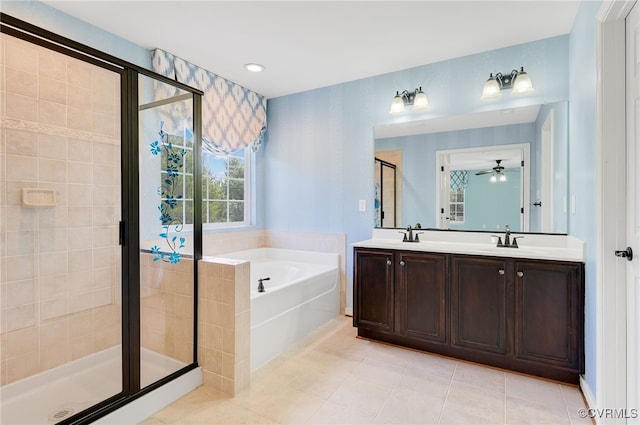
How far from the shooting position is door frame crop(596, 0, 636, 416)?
5.51ft

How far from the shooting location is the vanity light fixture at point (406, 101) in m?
3.06

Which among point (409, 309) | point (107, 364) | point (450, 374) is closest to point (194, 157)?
point (107, 364)

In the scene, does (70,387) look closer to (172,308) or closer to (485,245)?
(172,308)

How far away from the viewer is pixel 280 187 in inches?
158

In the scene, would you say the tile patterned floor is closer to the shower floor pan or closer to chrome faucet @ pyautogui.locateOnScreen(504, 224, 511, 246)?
the shower floor pan

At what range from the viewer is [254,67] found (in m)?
3.14

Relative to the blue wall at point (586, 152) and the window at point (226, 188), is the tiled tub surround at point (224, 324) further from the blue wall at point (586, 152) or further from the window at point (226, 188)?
the blue wall at point (586, 152)

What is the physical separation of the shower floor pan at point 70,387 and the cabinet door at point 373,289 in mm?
1468

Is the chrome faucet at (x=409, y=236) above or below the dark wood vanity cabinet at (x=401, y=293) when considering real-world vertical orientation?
above

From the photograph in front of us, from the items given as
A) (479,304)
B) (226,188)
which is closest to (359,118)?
(226,188)

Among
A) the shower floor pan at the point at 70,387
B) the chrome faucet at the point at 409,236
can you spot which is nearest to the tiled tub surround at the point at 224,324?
the shower floor pan at the point at 70,387

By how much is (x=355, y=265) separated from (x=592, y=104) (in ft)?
6.40

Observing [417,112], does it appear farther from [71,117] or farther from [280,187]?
[71,117]

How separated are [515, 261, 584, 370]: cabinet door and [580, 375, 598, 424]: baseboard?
0.09 metres
